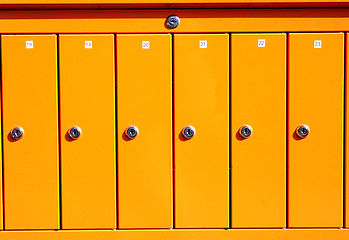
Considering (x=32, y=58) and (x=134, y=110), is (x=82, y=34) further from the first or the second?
(x=134, y=110)

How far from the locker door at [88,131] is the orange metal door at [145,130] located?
0.07m

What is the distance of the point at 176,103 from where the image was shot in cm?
225

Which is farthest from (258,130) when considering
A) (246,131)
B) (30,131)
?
(30,131)

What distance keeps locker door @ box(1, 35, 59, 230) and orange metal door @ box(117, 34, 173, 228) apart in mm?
436

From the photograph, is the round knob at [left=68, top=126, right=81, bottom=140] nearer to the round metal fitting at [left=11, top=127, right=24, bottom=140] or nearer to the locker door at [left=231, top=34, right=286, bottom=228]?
the round metal fitting at [left=11, top=127, right=24, bottom=140]

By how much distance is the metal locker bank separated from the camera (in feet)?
7.30

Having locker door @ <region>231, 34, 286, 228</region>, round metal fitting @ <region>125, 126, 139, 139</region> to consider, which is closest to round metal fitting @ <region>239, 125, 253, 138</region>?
locker door @ <region>231, 34, 286, 228</region>

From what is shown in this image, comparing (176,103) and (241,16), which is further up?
(241,16)

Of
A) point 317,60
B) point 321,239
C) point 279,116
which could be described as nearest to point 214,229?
point 321,239

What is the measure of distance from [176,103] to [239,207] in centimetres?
80

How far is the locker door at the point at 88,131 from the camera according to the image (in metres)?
2.23

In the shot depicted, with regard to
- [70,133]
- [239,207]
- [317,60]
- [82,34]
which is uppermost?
[82,34]

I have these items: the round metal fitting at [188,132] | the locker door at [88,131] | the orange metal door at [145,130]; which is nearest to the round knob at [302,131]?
the round metal fitting at [188,132]

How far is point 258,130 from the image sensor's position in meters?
2.27
